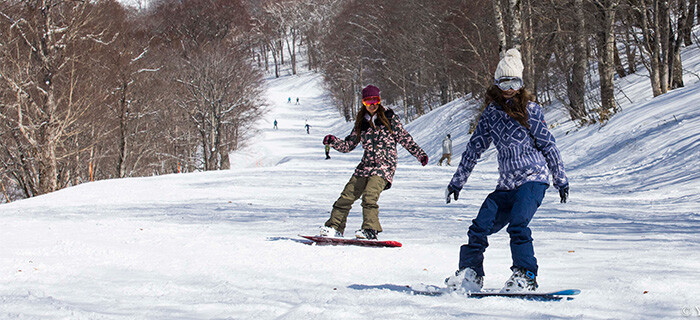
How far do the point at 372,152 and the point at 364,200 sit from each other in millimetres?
506

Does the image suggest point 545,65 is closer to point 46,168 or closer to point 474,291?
point 46,168

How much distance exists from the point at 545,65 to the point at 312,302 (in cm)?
2498

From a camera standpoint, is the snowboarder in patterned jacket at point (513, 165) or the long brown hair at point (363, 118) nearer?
the snowboarder in patterned jacket at point (513, 165)

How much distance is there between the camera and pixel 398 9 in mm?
46375

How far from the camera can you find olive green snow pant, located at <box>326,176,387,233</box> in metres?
6.17

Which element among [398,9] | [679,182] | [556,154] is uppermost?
[398,9]

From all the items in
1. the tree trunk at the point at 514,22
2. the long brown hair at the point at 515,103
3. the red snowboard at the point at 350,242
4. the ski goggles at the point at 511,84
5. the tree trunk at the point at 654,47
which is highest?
the tree trunk at the point at 514,22

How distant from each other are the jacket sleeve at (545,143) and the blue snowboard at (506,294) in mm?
745

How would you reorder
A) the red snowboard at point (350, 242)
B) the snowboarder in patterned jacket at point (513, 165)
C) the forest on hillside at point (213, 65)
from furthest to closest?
the forest on hillside at point (213, 65)
the red snowboard at point (350, 242)
the snowboarder in patterned jacket at point (513, 165)

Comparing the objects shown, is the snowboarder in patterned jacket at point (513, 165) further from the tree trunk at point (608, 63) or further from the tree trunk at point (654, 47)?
the tree trunk at point (608, 63)

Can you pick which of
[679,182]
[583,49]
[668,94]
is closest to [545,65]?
[583,49]

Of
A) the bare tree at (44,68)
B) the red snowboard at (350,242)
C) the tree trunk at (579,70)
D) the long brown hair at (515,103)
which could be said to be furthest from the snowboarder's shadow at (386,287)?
the bare tree at (44,68)

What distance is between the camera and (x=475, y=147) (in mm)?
4281

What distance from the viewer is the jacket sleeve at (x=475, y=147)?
4227 millimetres
